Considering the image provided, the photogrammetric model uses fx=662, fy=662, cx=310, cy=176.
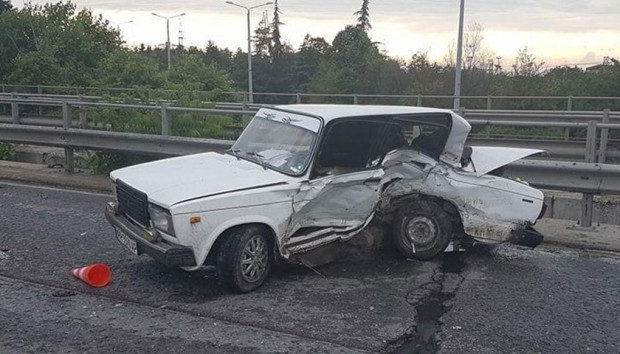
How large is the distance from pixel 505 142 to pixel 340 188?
900 cm

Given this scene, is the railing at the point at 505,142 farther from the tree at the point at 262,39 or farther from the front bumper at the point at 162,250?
the tree at the point at 262,39

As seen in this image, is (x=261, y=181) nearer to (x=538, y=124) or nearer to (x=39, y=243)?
(x=39, y=243)

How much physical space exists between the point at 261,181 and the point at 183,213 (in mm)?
807

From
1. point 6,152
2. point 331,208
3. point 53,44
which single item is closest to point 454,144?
point 331,208

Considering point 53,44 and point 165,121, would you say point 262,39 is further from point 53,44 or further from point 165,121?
point 165,121

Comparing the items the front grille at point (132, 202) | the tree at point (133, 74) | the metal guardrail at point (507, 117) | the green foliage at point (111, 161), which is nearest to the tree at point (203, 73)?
the tree at point (133, 74)

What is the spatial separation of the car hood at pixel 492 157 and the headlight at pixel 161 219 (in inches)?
122

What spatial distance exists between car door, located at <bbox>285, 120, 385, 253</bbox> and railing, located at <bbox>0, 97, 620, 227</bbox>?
250 cm

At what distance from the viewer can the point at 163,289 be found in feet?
18.5

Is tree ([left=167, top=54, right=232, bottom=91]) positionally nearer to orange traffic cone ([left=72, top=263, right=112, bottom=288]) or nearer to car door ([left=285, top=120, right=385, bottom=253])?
car door ([left=285, top=120, right=385, bottom=253])

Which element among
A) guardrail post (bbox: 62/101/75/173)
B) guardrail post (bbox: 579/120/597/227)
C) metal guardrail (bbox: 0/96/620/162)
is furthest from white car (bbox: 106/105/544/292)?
guardrail post (bbox: 62/101/75/173)

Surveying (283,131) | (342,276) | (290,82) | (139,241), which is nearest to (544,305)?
(342,276)

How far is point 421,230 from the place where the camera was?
6.49 meters

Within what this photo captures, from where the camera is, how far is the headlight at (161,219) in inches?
205
